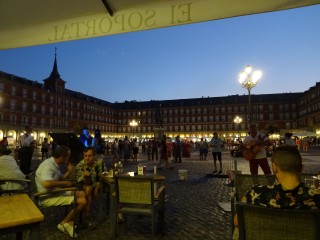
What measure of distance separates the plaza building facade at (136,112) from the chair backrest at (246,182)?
41526mm

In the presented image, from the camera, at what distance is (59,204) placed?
420cm

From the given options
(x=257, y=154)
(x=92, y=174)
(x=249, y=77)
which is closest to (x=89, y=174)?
(x=92, y=174)

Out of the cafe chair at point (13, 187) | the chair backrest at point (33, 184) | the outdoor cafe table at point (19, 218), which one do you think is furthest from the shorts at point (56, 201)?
the outdoor cafe table at point (19, 218)

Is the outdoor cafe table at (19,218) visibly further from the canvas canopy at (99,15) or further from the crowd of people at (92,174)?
the crowd of people at (92,174)

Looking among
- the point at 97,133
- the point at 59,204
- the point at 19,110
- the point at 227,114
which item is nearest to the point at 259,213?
the point at 59,204

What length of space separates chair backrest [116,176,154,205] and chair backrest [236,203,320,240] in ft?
6.43

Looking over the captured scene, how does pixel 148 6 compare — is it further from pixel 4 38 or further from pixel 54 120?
pixel 54 120

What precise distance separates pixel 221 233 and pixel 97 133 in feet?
30.6

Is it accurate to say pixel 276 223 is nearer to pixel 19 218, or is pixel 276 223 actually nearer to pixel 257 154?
pixel 19 218

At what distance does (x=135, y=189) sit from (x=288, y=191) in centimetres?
226

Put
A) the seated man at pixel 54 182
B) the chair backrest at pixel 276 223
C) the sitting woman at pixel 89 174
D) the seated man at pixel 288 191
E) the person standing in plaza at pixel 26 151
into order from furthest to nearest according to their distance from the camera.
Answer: the person standing in plaza at pixel 26 151 → the sitting woman at pixel 89 174 → the seated man at pixel 54 182 → the seated man at pixel 288 191 → the chair backrest at pixel 276 223

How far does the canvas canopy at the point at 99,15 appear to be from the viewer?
2047 mm

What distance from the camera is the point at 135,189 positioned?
3848 millimetres

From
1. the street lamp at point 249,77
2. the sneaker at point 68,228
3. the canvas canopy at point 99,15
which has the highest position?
the street lamp at point 249,77
